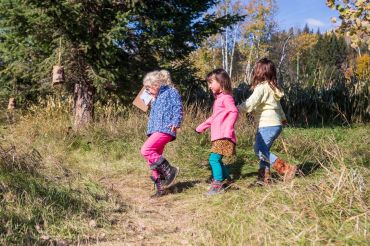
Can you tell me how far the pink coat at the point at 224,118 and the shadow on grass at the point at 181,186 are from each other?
0.77 m

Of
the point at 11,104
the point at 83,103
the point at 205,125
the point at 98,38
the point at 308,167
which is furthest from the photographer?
Result: the point at 11,104

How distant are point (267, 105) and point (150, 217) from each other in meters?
1.80

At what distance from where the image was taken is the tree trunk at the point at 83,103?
26.9ft

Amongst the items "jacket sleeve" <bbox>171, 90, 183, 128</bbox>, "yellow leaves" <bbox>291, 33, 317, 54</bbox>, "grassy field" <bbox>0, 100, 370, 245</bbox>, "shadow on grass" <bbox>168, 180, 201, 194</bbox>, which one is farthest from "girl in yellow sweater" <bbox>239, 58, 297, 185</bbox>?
"yellow leaves" <bbox>291, 33, 317, 54</bbox>

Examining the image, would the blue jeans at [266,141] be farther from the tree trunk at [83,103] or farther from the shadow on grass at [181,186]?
the tree trunk at [83,103]

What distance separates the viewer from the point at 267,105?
4.82m

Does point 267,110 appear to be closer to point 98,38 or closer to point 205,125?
point 205,125

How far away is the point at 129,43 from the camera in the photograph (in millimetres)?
8172

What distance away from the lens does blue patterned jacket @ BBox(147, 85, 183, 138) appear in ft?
15.8

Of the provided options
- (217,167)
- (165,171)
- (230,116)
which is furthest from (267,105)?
(165,171)

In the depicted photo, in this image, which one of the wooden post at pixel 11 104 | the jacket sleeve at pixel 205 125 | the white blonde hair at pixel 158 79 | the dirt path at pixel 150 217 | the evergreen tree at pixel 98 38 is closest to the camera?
the dirt path at pixel 150 217

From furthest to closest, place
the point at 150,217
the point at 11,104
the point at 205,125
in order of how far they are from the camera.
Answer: the point at 11,104 → the point at 205,125 → the point at 150,217

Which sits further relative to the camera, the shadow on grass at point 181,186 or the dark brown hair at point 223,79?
the shadow on grass at point 181,186

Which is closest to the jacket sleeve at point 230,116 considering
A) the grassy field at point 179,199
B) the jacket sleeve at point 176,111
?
the jacket sleeve at point 176,111
